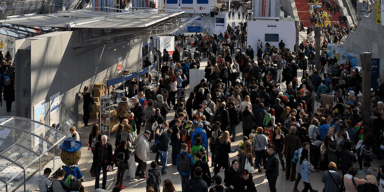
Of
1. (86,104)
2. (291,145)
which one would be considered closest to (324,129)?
(291,145)

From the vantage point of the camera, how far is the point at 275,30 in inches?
1326

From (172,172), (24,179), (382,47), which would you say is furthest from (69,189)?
(382,47)

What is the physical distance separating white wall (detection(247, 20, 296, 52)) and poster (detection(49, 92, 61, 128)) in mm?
21449

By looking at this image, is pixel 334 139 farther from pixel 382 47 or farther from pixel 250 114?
pixel 382 47

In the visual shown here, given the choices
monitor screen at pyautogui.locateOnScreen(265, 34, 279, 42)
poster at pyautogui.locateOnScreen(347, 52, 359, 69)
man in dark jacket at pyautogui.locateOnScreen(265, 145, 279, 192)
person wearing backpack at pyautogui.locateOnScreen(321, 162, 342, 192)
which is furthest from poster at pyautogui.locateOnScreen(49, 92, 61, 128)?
monitor screen at pyautogui.locateOnScreen(265, 34, 279, 42)

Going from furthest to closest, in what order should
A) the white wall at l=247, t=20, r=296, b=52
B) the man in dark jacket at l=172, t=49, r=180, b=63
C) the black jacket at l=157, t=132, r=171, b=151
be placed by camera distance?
the white wall at l=247, t=20, r=296, b=52 → the man in dark jacket at l=172, t=49, r=180, b=63 → the black jacket at l=157, t=132, r=171, b=151

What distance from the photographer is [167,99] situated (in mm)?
18359

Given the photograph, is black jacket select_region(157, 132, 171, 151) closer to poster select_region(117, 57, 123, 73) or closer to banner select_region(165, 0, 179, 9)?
poster select_region(117, 57, 123, 73)

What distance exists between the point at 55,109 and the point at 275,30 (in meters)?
22.1

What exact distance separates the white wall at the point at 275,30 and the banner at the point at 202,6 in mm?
8991

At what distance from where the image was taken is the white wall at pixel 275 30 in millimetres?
33509

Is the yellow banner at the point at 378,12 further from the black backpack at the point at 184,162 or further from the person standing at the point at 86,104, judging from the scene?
the black backpack at the point at 184,162

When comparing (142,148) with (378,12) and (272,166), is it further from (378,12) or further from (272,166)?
(378,12)

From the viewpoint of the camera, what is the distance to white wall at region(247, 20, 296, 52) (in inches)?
1319
